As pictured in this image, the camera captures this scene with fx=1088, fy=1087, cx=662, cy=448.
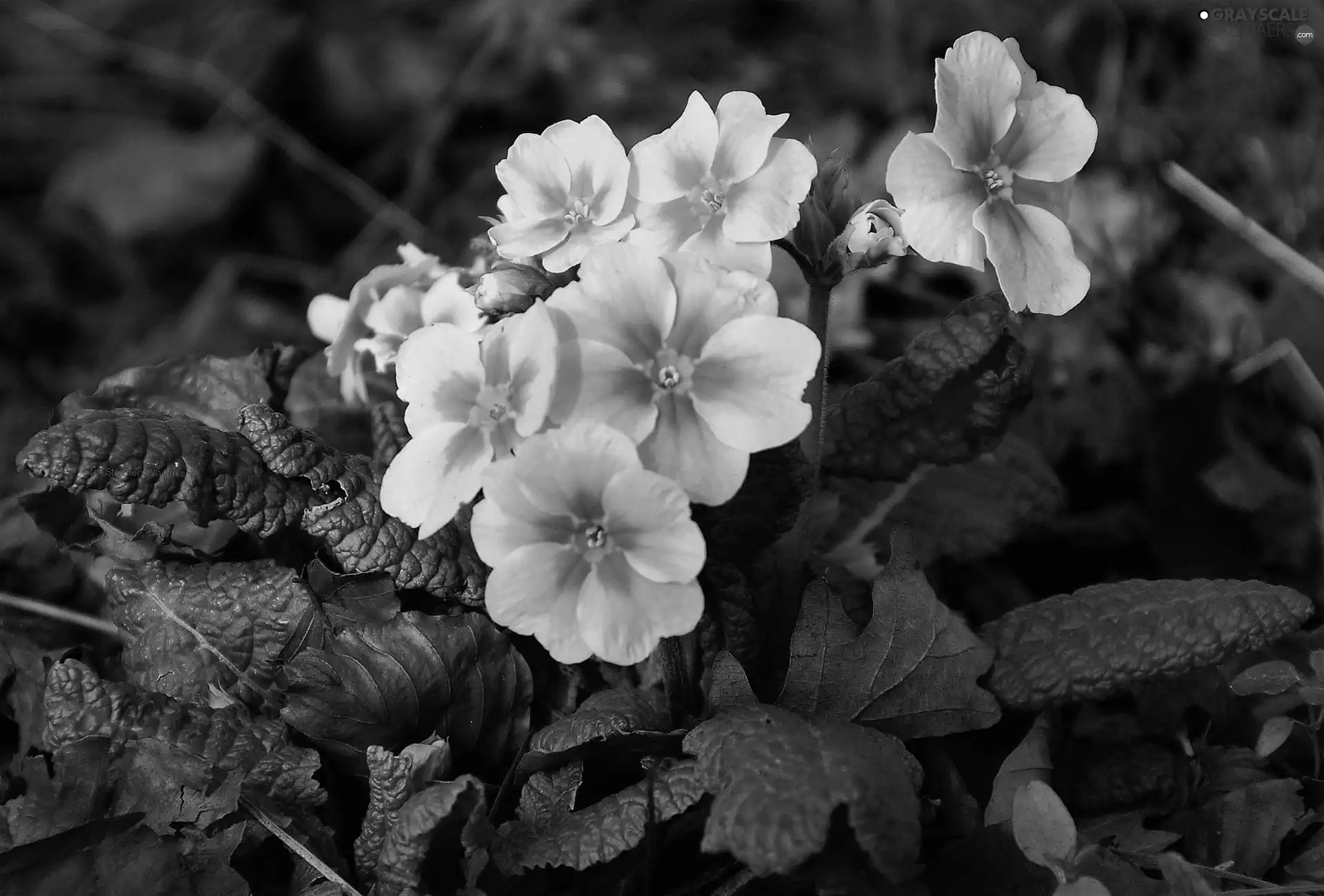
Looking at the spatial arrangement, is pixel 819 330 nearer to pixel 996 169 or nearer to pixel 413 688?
pixel 996 169

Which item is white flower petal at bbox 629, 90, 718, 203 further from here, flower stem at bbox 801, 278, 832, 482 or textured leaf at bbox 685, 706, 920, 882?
textured leaf at bbox 685, 706, 920, 882

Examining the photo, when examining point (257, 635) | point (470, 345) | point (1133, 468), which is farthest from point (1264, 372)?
point (257, 635)

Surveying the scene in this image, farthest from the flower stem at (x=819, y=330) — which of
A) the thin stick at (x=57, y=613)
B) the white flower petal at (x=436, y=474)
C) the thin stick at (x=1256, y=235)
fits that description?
the thin stick at (x=1256, y=235)

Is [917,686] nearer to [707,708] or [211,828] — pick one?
[707,708]

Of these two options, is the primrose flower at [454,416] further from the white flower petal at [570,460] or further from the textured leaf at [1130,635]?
the textured leaf at [1130,635]

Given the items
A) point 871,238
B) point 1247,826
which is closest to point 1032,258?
point 871,238

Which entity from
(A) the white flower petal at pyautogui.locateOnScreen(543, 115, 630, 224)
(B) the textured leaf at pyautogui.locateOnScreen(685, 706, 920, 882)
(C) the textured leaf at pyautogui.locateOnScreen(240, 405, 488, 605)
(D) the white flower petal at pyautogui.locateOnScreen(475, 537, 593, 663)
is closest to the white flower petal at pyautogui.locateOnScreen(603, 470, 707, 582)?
(D) the white flower petal at pyautogui.locateOnScreen(475, 537, 593, 663)
